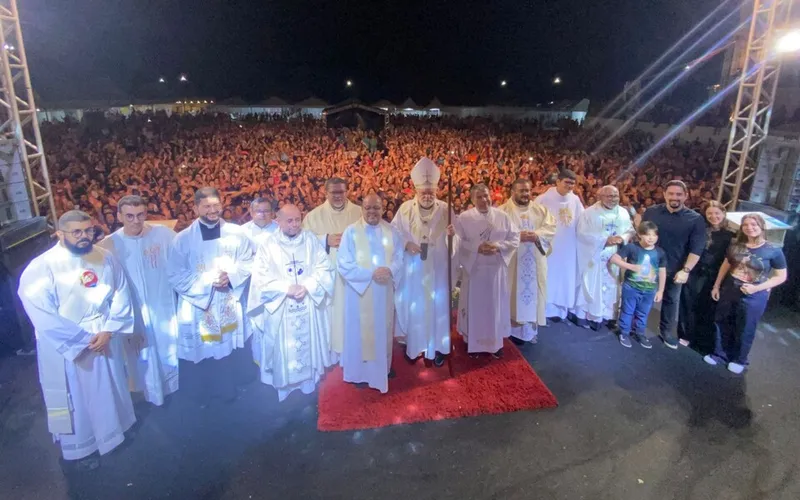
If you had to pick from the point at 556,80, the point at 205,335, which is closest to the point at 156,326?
the point at 205,335

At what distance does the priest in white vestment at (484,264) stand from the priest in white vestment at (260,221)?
6.36ft

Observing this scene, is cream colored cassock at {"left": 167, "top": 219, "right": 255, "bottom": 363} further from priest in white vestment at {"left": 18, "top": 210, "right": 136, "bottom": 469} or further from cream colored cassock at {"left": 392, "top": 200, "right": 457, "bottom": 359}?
cream colored cassock at {"left": 392, "top": 200, "right": 457, "bottom": 359}

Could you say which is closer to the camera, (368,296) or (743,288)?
(368,296)

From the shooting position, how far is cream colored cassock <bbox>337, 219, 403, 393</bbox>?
4.40m

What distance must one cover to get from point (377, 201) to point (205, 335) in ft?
7.02

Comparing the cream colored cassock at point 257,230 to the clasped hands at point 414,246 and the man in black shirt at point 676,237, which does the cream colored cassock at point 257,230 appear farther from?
the man in black shirt at point 676,237

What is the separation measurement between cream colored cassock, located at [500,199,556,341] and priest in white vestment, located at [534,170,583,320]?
331 mm

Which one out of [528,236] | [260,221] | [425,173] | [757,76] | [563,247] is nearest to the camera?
[425,173]

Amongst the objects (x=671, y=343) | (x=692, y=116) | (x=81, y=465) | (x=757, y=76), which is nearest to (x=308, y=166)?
(x=81, y=465)

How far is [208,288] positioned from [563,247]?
13.4ft

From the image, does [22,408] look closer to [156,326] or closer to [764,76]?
[156,326]

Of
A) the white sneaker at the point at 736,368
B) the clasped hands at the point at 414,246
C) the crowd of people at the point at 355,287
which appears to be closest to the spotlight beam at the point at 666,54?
the crowd of people at the point at 355,287

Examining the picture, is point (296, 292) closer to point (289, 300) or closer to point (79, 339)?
point (289, 300)

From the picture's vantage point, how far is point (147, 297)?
14.1 feet
